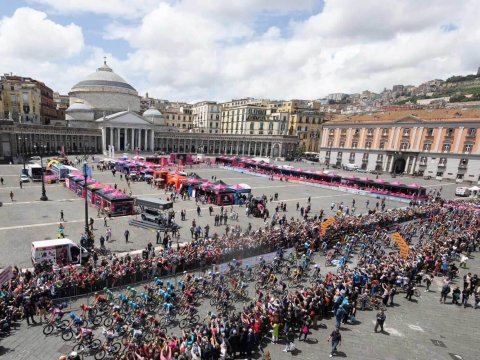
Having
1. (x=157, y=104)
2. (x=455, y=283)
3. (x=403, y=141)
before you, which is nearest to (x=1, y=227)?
(x=455, y=283)

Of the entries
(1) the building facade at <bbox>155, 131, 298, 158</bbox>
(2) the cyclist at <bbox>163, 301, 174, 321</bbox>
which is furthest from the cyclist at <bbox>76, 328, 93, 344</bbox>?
(1) the building facade at <bbox>155, 131, 298, 158</bbox>

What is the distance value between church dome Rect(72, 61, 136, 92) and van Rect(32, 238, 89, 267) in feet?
313

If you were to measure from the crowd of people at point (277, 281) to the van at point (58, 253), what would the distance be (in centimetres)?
81

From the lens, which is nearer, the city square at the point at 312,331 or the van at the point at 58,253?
the city square at the point at 312,331

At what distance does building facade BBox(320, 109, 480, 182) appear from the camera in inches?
2311

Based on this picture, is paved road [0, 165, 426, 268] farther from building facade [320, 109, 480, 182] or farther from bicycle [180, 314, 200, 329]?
building facade [320, 109, 480, 182]

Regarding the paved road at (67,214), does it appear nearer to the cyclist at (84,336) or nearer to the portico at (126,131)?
the cyclist at (84,336)

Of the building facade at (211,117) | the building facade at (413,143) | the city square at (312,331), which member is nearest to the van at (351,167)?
the building facade at (413,143)

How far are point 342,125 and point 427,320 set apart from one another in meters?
73.6

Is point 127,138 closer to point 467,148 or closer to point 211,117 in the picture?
point 211,117

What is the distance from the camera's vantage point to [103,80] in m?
99.1

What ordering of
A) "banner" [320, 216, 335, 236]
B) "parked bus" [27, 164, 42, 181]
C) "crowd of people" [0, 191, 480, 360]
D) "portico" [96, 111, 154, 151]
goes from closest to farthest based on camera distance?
1. "crowd of people" [0, 191, 480, 360]
2. "banner" [320, 216, 335, 236]
3. "parked bus" [27, 164, 42, 181]
4. "portico" [96, 111, 154, 151]

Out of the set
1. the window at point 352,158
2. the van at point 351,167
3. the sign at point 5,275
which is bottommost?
the sign at point 5,275

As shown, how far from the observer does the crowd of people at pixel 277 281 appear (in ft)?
33.9
